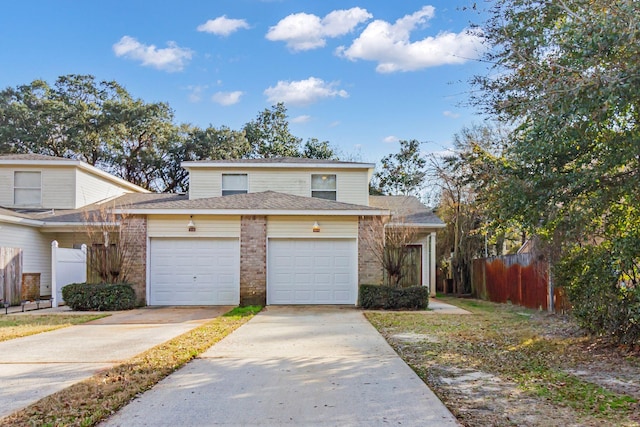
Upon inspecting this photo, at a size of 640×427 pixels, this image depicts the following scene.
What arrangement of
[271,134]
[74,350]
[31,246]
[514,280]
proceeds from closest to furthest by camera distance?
[74,350]
[514,280]
[31,246]
[271,134]

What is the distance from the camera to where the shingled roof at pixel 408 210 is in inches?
713

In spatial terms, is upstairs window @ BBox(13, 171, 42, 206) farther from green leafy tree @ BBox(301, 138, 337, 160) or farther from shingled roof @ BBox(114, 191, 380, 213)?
green leafy tree @ BBox(301, 138, 337, 160)

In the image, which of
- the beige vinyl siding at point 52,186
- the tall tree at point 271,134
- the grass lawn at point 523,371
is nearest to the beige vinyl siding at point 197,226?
the grass lawn at point 523,371

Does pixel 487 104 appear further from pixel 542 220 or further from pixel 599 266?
pixel 599 266

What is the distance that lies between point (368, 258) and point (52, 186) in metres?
12.0

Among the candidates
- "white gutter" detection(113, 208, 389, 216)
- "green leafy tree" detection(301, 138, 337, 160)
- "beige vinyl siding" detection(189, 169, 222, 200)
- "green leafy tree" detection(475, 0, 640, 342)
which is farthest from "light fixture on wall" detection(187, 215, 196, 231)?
"green leafy tree" detection(301, 138, 337, 160)

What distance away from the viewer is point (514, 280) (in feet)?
53.3

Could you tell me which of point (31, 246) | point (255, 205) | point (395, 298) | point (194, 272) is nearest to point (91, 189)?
point (31, 246)

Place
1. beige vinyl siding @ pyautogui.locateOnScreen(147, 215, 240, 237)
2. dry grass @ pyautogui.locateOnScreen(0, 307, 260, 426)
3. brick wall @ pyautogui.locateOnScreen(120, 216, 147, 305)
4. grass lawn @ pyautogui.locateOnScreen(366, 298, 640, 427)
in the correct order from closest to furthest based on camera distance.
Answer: dry grass @ pyautogui.locateOnScreen(0, 307, 260, 426) < grass lawn @ pyautogui.locateOnScreen(366, 298, 640, 427) < brick wall @ pyautogui.locateOnScreen(120, 216, 147, 305) < beige vinyl siding @ pyautogui.locateOnScreen(147, 215, 240, 237)

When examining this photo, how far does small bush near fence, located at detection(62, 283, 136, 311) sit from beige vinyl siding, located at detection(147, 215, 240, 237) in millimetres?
1813

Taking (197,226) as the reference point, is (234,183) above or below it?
above

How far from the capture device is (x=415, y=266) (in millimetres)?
19125

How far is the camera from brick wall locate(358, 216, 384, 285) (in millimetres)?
14695

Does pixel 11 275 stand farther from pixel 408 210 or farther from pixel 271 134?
pixel 271 134
